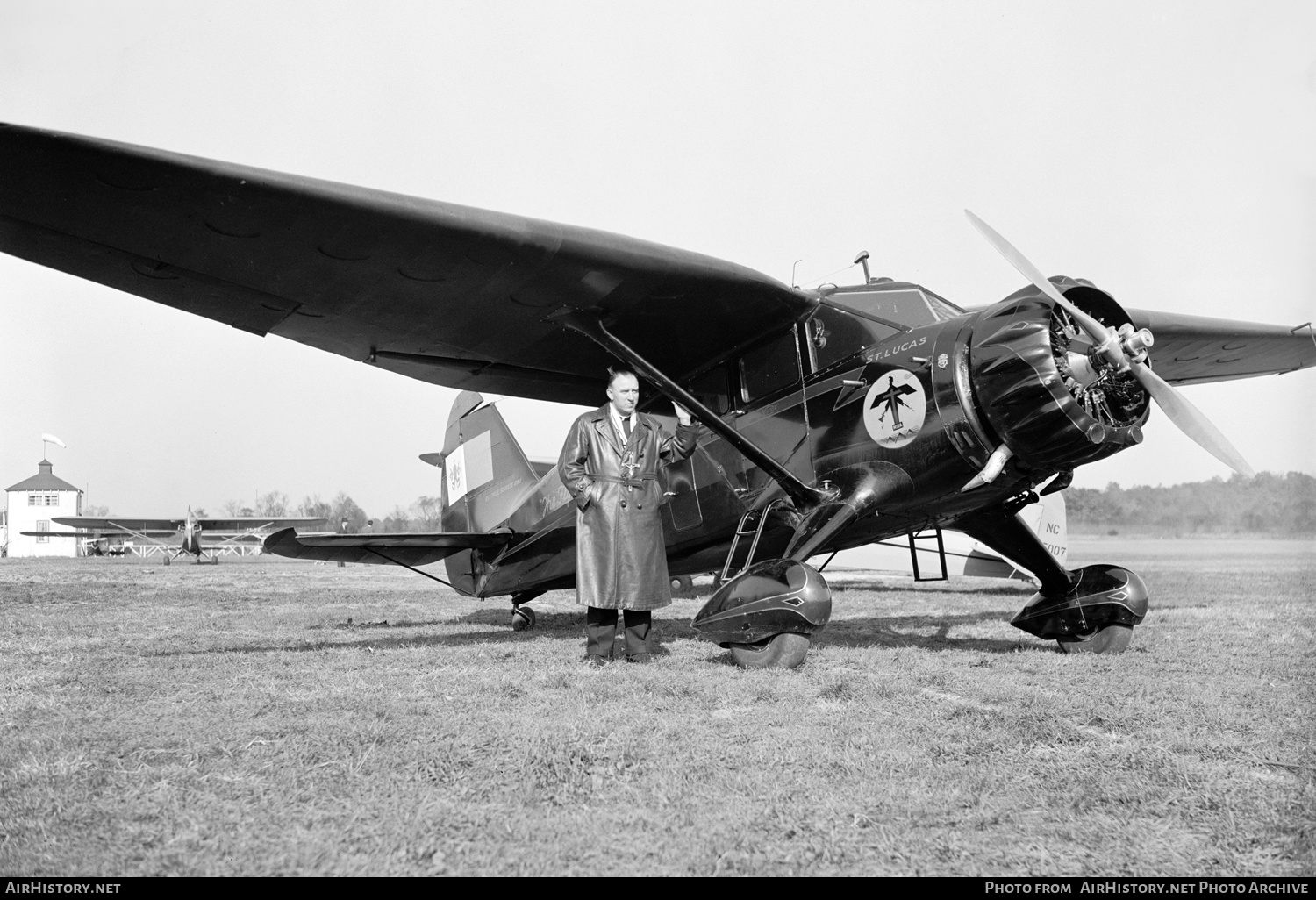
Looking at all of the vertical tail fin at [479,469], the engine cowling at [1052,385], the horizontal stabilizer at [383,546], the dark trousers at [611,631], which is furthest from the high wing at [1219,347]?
the horizontal stabilizer at [383,546]

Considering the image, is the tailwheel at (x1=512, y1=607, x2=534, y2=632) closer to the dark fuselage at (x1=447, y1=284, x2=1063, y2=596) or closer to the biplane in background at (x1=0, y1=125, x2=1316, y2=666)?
the biplane in background at (x1=0, y1=125, x2=1316, y2=666)

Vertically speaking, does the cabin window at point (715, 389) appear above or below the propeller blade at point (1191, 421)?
above

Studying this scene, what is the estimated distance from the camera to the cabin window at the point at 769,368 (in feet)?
21.4

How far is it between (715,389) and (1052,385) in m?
2.76

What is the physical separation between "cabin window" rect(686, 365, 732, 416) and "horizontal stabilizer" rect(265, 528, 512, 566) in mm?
2896

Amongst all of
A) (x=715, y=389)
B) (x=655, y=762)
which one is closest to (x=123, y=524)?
(x=715, y=389)

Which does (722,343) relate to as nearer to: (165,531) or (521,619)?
(521,619)

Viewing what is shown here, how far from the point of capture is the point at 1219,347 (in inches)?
332

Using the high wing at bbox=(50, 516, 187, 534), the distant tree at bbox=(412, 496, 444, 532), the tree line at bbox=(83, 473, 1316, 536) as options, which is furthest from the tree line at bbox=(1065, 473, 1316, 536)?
the high wing at bbox=(50, 516, 187, 534)

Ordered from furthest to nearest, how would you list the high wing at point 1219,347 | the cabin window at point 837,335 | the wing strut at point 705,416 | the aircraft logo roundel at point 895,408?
the high wing at point 1219,347 → the cabin window at point 837,335 → the wing strut at point 705,416 → the aircraft logo roundel at point 895,408

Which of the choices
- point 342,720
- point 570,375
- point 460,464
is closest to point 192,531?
point 460,464

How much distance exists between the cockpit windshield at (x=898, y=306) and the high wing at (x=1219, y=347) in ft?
7.15

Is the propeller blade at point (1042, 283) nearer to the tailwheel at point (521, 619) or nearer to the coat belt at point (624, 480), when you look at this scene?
the coat belt at point (624, 480)

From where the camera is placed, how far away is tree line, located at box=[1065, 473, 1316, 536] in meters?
4.49
